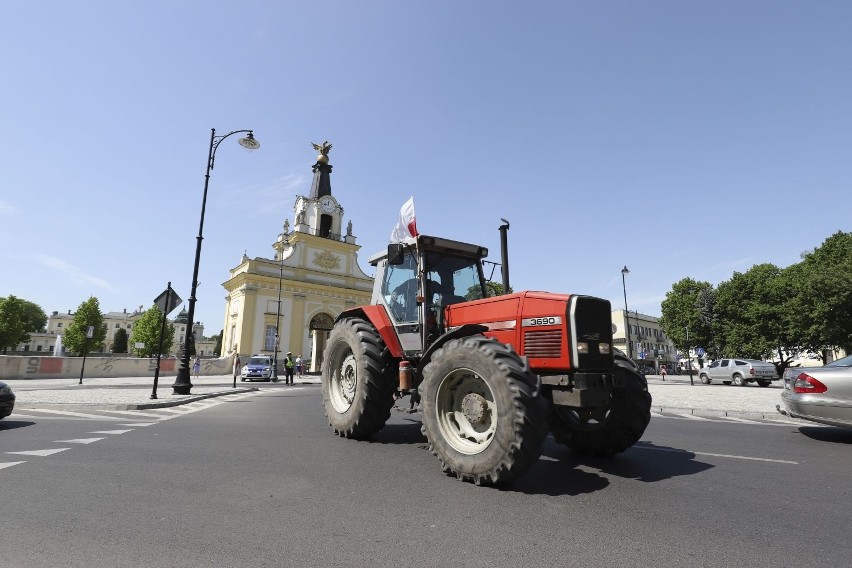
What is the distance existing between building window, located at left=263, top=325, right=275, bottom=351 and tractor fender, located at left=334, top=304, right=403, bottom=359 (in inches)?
1463

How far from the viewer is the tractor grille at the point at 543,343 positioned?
4353mm

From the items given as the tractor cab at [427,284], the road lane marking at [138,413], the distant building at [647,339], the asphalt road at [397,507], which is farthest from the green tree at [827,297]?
the road lane marking at [138,413]

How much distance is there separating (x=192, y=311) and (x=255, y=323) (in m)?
28.3

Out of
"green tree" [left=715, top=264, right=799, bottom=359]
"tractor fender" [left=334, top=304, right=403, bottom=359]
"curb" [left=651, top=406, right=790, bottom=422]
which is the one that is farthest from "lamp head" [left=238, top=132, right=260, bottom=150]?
"green tree" [left=715, top=264, right=799, bottom=359]

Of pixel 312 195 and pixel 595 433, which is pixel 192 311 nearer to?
pixel 595 433

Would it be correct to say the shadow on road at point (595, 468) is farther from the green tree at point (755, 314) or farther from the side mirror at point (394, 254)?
A: the green tree at point (755, 314)

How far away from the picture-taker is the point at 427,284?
5.92 meters

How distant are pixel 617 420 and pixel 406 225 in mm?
3749

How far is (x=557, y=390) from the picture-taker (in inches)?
168

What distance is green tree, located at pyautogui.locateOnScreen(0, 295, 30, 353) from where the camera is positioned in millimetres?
61344

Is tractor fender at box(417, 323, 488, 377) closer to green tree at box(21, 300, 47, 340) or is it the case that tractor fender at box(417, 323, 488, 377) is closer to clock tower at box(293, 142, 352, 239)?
clock tower at box(293, 142, 352, 239)

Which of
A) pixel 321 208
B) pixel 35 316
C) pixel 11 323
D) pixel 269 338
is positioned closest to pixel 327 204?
pixel 321 208

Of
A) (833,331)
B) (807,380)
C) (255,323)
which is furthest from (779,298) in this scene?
(255,323)

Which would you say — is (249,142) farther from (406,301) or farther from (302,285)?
(302,285)
